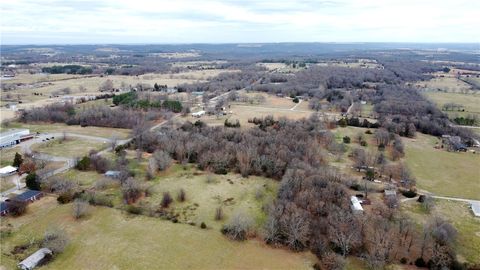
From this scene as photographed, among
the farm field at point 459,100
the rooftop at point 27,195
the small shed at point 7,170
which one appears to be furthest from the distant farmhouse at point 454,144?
the small shed at point 7,170

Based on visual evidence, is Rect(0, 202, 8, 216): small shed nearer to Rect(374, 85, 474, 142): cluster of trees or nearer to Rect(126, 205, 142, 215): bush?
Rect(126, 205, 142, 215): bush

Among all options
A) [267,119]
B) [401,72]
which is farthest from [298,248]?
[401,72]

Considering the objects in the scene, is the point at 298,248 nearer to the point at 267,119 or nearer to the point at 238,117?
the point at 267,119

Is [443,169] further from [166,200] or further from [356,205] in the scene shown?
[166,200]

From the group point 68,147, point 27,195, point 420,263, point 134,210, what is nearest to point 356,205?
point 420,263

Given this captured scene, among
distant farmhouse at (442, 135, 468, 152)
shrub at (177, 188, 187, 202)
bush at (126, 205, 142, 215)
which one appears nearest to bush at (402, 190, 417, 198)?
distant farmhouse at (442, 135, 468, 152)
